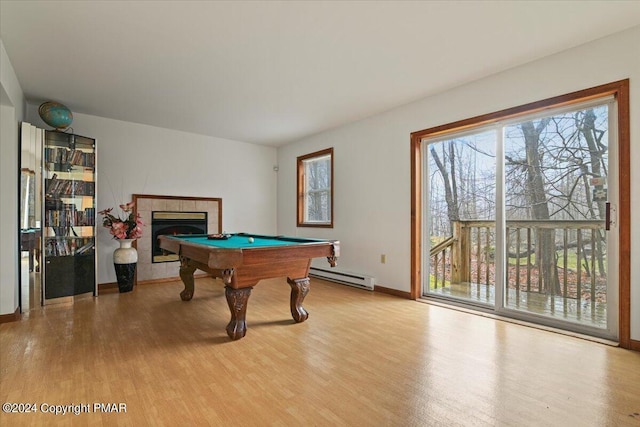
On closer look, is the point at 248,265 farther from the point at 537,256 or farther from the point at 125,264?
the point at 537,256

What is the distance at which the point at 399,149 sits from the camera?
4047mm

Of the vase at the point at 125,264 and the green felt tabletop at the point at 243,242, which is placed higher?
the green felt tabletop at the point at 243,242

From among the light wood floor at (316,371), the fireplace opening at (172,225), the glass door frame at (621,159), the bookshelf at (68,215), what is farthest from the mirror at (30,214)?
the glass door frame at (621,159)

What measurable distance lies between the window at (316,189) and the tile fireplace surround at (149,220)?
1.71 meters

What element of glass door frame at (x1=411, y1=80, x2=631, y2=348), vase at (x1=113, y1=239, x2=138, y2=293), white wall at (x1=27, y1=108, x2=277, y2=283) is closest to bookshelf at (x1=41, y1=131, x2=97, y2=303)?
vase at (x1=113, y1=239, x2=138, y2=293)

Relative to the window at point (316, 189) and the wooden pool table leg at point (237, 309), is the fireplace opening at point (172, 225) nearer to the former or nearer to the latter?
the window at point (316, 189)

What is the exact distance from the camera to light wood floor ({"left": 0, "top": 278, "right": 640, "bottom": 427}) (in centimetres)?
156

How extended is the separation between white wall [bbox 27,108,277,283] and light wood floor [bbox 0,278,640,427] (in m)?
1.98

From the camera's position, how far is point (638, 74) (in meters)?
2.33

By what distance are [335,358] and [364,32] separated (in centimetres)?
242

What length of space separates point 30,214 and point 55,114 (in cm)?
122

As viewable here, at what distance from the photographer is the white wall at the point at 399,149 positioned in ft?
7.86

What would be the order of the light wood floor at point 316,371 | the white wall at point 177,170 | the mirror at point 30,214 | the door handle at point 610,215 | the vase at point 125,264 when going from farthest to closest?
the white wall at point 177,170
the vase at point 125,264
the mirror at point 30,214
the door handle at point 610,215
the light wood floor at point 316,371

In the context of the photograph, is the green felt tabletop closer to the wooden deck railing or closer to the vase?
the vase
